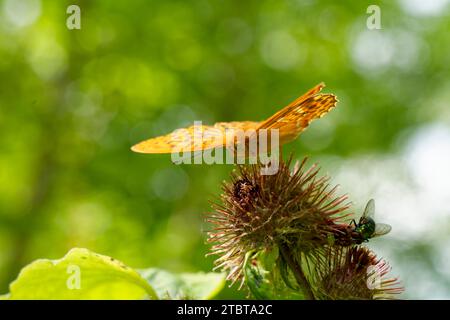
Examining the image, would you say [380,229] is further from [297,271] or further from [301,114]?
[301,114]

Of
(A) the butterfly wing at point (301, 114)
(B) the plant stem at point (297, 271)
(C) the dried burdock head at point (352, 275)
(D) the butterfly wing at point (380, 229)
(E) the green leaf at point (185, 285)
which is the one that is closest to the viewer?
(B) the plant stem at point (297, 271)

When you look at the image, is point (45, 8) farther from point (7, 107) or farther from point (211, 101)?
point (211, 101)

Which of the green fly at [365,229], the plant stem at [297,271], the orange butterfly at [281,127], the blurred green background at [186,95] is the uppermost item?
the blurred green background at [186,95]

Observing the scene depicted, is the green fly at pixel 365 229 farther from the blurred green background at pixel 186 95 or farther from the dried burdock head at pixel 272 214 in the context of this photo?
the blurred green background at pixel 186 95

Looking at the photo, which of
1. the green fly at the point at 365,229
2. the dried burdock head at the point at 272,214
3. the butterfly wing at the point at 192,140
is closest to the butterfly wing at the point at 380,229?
the green fly at the point at 365,229

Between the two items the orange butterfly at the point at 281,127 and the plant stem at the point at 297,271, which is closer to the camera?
the plant stem at the point at 297,271

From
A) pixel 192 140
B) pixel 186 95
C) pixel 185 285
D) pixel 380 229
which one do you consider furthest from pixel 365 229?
pixel 186 95
